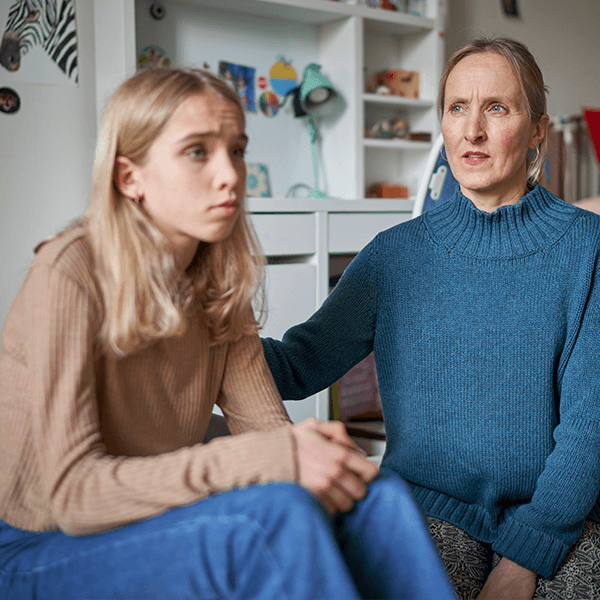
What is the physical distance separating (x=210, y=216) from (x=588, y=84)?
13.2 feet

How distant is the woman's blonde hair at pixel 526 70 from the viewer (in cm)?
125

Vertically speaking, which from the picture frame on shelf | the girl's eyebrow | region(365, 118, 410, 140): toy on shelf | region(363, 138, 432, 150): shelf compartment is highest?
region(365, 118, 410, 140): toy on shelf

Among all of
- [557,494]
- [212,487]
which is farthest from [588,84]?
[212,487]

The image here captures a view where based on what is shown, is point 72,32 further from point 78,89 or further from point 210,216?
point 210,216

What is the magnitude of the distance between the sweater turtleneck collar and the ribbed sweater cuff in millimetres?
450

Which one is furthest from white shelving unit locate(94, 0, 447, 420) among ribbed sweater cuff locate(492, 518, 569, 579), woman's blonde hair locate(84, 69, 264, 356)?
woman's blonde hair locate(84, 69, 264, 356)

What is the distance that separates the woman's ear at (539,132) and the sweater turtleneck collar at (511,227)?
0.10 meters

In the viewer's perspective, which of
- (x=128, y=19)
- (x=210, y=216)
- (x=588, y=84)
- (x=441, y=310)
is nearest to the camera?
(x=210, y=216)

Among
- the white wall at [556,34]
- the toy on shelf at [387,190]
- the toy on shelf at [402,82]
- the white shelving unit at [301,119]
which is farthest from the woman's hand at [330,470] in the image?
the white wall at [556,34]

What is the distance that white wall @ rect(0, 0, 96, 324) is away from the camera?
2.43m

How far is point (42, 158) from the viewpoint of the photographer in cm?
249

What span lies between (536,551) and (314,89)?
7.57ft

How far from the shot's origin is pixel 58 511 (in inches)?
30.7

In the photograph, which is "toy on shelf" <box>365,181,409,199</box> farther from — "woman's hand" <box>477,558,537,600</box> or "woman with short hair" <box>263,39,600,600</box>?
"woman's hand" <box>477,558,537,600</box>
